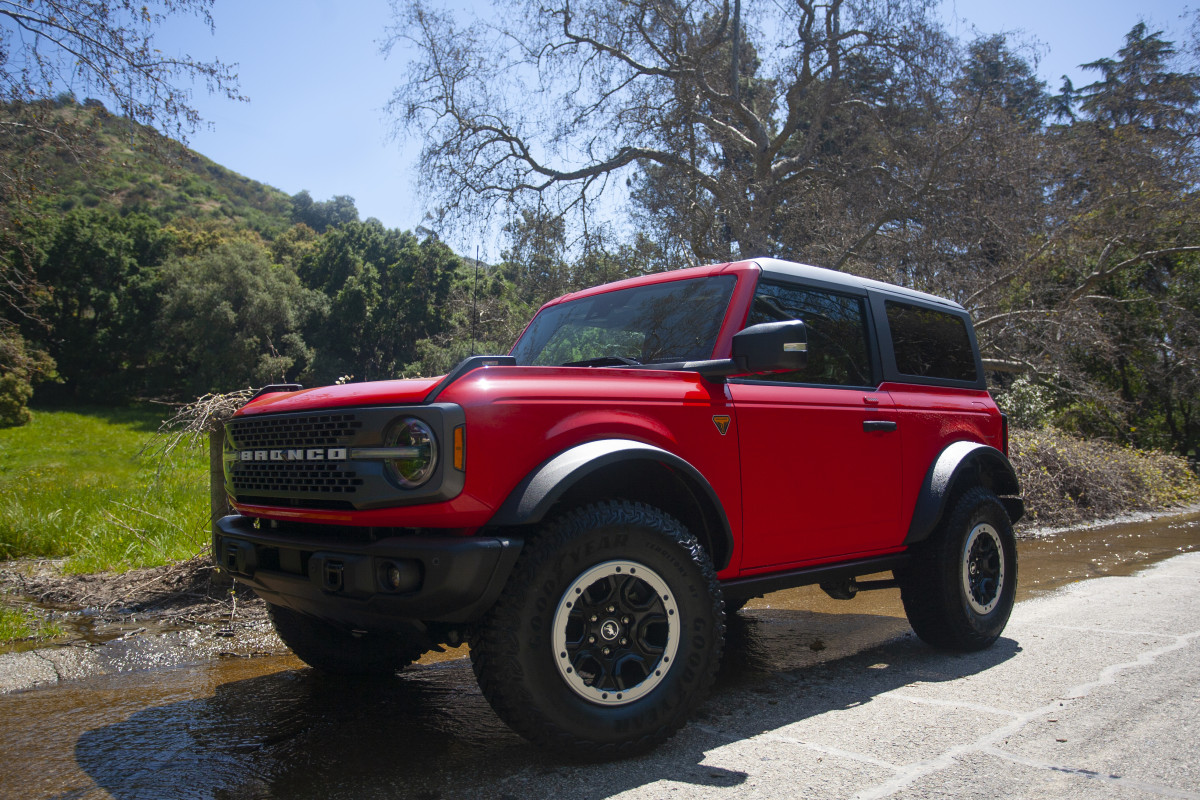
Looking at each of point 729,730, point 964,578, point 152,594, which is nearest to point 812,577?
point 729,730

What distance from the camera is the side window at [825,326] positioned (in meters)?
3.84

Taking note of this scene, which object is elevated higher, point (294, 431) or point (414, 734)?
point (294, 431)

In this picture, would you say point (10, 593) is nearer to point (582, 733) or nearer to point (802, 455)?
point (582, 733)

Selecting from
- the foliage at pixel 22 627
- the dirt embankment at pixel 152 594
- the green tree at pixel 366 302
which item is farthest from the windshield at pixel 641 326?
the green tree at pixel 366 302

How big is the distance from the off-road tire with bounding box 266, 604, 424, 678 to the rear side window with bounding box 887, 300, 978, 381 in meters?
3.10

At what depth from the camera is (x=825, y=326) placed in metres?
4.14

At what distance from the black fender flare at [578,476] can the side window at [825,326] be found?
2.81 ft

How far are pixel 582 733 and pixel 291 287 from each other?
51.4m

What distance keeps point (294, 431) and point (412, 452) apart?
2.32ft

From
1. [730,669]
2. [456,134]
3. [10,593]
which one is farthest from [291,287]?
[730,669]

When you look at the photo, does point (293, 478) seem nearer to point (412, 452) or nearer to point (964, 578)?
point (412, 452)

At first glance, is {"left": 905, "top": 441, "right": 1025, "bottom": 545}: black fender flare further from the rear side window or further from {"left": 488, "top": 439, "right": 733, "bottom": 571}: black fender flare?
{"left": 488, "top": 439, "right": 733, "bottom": 571}: black fender flare

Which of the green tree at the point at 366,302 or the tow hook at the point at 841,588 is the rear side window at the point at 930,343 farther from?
the green tree at the point at 366,302

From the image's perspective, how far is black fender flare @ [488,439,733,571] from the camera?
262cm
